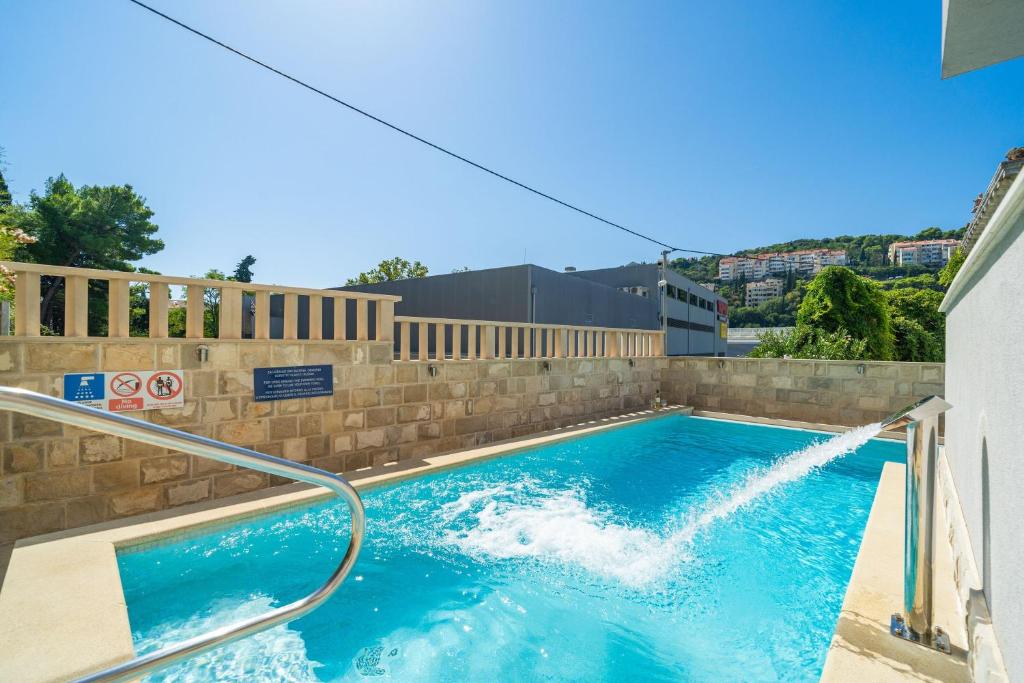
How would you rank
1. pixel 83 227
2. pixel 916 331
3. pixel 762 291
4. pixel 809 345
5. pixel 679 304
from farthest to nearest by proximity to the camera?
1. pixel 762 291
2. pixel 679 304
3. pixel 83 227
4. pixel 916 331
5. pixel 809 345

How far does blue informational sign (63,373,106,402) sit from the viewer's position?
4035 mm

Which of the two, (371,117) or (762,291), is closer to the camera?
(371,117)

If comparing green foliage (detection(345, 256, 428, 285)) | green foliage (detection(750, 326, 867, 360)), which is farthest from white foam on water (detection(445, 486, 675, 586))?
green foliage (detection(345, 256, 428, 285))

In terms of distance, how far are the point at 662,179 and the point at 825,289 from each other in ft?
24.5

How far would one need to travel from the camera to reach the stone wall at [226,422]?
3906mm

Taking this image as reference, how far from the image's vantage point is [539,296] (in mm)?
21391

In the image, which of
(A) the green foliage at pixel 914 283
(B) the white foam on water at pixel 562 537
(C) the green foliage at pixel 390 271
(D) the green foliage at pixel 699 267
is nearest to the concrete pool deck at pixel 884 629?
(B) the white foam on water at pixel 562 537

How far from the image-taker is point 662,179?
19328mm

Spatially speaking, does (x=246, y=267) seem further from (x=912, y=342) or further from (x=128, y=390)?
(x=912, y=342)

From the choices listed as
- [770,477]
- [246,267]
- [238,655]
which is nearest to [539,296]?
[770,477]

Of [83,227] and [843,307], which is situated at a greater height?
[83,227]

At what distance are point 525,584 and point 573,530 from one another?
1075 millimetres

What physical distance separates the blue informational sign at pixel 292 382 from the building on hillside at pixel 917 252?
57.0 meters

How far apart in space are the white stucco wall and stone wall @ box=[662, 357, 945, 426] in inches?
309
